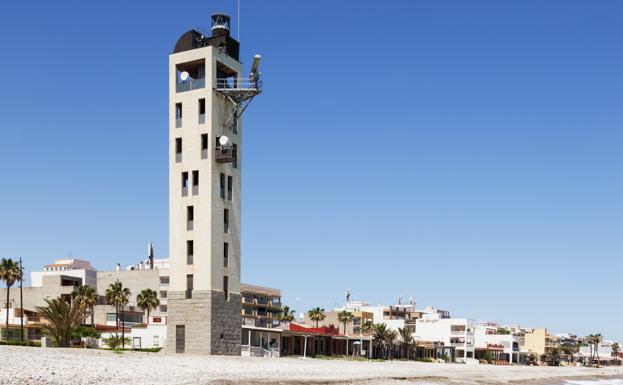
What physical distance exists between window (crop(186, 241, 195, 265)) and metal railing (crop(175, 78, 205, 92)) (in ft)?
43.7

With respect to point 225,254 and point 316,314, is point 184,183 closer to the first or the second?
point 225,254

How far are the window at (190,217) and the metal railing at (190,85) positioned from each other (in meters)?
10.3

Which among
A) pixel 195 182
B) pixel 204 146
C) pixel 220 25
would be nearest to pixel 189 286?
pixel 195 182

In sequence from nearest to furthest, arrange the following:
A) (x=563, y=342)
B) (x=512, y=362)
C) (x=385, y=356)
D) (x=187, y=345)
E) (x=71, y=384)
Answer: (x=71, y=384), (x=187, y=345), (x=385, y=356), (x=512, y=362), (x=563, y=342)

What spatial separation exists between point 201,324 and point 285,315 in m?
66.7

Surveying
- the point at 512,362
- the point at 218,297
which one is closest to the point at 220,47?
the point at 218,297

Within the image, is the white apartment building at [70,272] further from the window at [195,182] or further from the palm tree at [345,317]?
the window at [195,182]

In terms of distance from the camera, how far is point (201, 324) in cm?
6012

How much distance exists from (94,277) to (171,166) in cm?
7798

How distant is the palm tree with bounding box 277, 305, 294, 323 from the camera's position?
124m

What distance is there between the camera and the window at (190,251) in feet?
203

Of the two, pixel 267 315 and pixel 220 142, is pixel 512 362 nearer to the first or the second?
pixel 267 315

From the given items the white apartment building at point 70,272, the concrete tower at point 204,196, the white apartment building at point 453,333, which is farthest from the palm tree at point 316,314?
the concrete tower at point 204,196

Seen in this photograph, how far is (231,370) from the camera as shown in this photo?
44.5m
